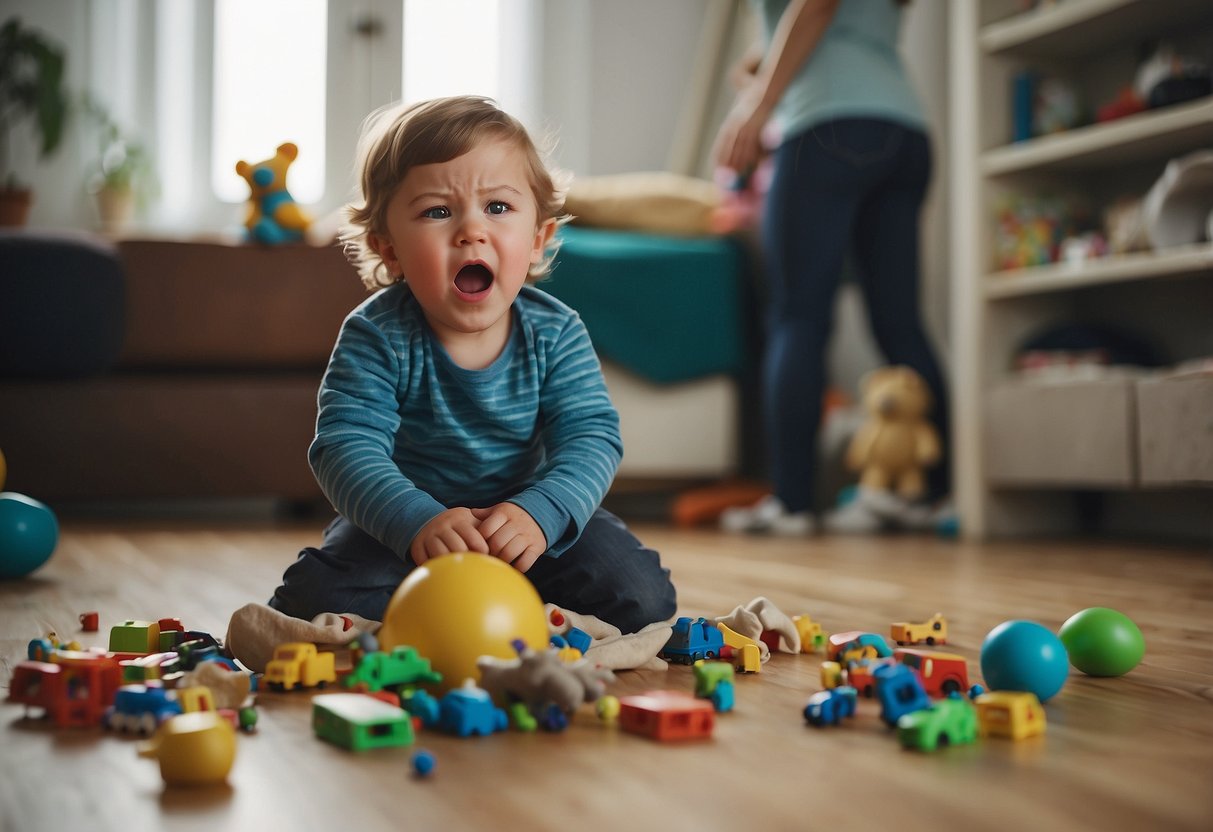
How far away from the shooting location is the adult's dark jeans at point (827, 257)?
212 centimetres

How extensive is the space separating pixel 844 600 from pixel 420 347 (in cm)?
55

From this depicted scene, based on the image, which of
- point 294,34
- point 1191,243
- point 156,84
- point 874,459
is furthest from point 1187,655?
point 156,84

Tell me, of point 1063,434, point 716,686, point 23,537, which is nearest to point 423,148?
point 716,686

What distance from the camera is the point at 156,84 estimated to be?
3.21 m

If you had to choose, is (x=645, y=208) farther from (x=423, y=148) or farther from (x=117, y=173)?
(x=423, y=148)

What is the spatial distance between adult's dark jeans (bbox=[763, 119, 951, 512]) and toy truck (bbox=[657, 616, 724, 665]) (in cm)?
135

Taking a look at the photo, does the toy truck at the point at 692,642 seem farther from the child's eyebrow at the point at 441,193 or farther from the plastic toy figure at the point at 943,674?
the child's eyebrow at the point at 441,193

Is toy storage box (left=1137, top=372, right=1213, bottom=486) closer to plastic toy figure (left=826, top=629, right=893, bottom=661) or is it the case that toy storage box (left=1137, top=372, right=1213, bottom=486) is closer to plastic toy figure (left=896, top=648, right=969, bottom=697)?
plastic toy figure (left=826, top=629, right=893, bottom=661)

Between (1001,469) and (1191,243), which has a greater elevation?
(1191,243)

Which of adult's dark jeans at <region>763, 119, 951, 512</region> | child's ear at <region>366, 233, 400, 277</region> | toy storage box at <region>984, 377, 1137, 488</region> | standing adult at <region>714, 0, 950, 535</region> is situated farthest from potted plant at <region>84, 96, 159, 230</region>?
child's ear at <region>366, 233, 400, 277</region>

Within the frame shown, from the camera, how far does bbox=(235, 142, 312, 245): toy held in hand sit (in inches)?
92.7

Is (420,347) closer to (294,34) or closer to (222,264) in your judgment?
(222,264)

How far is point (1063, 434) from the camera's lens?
6.60 ft

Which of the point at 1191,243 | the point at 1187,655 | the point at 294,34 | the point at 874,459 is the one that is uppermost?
the point at 294,34
